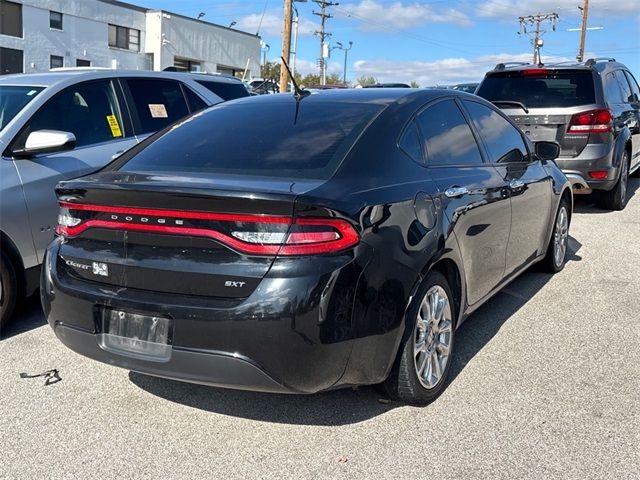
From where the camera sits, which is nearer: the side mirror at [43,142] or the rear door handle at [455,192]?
the rear door handle at [455,192]

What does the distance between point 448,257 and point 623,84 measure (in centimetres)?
728

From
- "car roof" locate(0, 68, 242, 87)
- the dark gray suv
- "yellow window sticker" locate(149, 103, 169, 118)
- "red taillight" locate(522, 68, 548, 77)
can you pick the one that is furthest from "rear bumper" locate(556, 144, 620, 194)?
"car roof" locate(0, 68, 242, 87)

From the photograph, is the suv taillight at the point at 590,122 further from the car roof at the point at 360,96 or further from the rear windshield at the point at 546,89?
the car roof at the point at 360,96

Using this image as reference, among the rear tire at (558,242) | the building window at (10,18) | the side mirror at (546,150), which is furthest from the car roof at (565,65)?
the building window at (10,18)

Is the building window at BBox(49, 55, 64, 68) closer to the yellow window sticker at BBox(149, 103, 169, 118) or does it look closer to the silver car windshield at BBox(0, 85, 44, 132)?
the yellow window sticker at BBox(149, 103, 169, 118)

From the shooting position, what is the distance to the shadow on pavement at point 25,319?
450 centimetres

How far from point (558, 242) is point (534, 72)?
326 cm

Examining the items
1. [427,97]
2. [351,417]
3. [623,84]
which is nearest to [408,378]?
[351,417]

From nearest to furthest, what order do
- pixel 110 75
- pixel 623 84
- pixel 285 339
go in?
1. pixel 285 339
2. pixel 110 75
3. pixel 623 84

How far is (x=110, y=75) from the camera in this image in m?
5.64

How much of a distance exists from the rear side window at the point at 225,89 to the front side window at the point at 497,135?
323 cm

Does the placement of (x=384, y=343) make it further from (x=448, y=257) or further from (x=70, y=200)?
(x=70, y=200)

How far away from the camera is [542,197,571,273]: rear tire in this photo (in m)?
5.78

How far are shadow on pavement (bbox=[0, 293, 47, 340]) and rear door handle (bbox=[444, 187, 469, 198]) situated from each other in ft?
9.74
